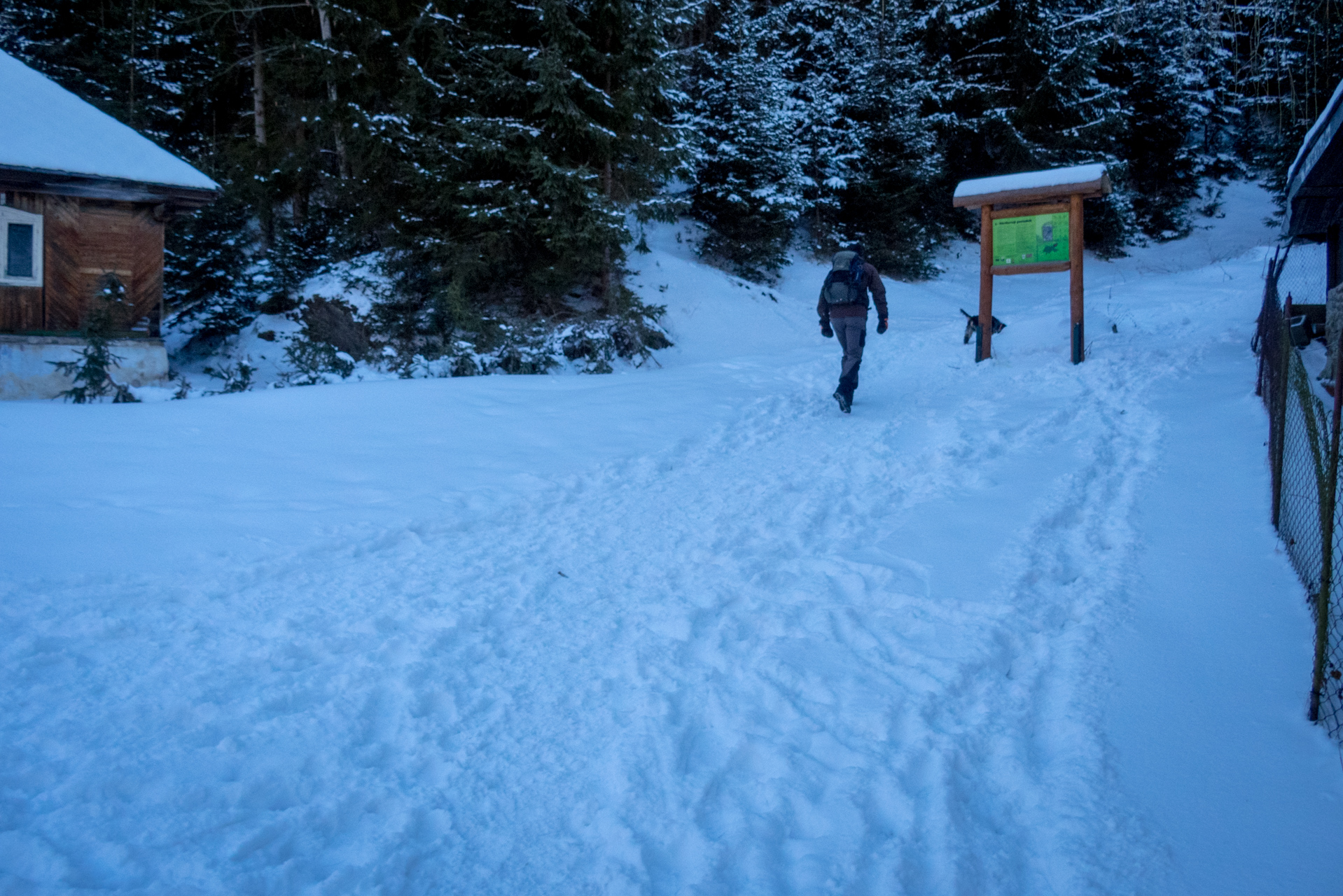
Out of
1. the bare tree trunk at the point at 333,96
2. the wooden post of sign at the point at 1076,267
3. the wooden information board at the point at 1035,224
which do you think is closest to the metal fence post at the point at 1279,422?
the wooden post of sign at the point at 1076,267

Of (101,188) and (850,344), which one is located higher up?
(101,188)

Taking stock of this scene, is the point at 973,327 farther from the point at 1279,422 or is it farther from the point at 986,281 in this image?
the point at 1279,422

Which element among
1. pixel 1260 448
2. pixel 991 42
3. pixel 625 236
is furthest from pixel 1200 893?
pixel 991 42

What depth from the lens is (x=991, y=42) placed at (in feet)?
79.5

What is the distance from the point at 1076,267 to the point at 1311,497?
21.7ft

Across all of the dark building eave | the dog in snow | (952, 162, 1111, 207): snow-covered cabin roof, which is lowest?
the dog in snow

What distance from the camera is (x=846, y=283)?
318 inches

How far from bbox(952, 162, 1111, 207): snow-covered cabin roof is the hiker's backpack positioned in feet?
9.09

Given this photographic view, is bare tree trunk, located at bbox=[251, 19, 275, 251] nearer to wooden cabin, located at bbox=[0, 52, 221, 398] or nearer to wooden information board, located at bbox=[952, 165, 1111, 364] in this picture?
wooden cabin, located at bbox=[0, 52, 221, 398]

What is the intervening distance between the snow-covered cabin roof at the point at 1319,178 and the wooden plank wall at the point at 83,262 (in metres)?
16.1

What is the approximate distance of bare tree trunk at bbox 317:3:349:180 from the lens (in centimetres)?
1562

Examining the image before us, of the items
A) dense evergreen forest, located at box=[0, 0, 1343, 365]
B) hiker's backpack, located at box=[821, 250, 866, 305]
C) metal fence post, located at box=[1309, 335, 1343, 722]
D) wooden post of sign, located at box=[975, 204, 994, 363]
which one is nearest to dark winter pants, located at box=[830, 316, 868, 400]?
hiker's backpack, located at box=[821, 250, 866, 305]

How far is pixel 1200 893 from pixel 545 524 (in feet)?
12.6

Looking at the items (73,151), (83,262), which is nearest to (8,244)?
(83,262)
